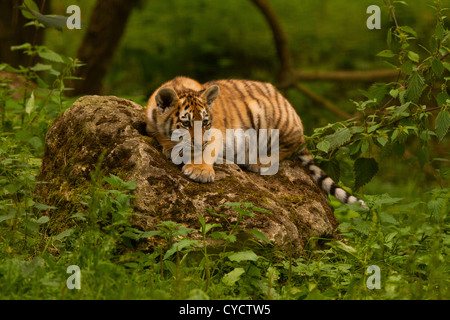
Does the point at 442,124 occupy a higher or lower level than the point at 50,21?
lower

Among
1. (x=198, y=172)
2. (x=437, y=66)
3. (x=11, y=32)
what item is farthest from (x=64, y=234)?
(x=11, y=32)

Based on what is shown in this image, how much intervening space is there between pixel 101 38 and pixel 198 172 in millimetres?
5046

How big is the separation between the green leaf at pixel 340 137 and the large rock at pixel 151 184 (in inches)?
19.2

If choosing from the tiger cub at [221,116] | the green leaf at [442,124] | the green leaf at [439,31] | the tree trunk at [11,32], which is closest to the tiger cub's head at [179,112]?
the tiger cub at [221,116]

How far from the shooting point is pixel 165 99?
4668mm

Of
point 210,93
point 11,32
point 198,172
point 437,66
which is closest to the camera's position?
point 198,172

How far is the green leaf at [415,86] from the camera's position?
4.62m

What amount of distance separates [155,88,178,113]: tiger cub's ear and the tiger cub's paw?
0.51 metres

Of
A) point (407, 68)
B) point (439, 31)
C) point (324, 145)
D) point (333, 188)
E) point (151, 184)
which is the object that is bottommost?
point (333, 188)

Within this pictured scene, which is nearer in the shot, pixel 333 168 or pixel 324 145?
pixel 324 145

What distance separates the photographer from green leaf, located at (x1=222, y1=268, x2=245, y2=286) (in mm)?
3658

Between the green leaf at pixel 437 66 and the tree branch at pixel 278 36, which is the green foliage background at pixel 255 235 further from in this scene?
the tree branch at pixel 278 36

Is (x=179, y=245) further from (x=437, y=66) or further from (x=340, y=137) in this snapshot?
(x=437, y=66)
